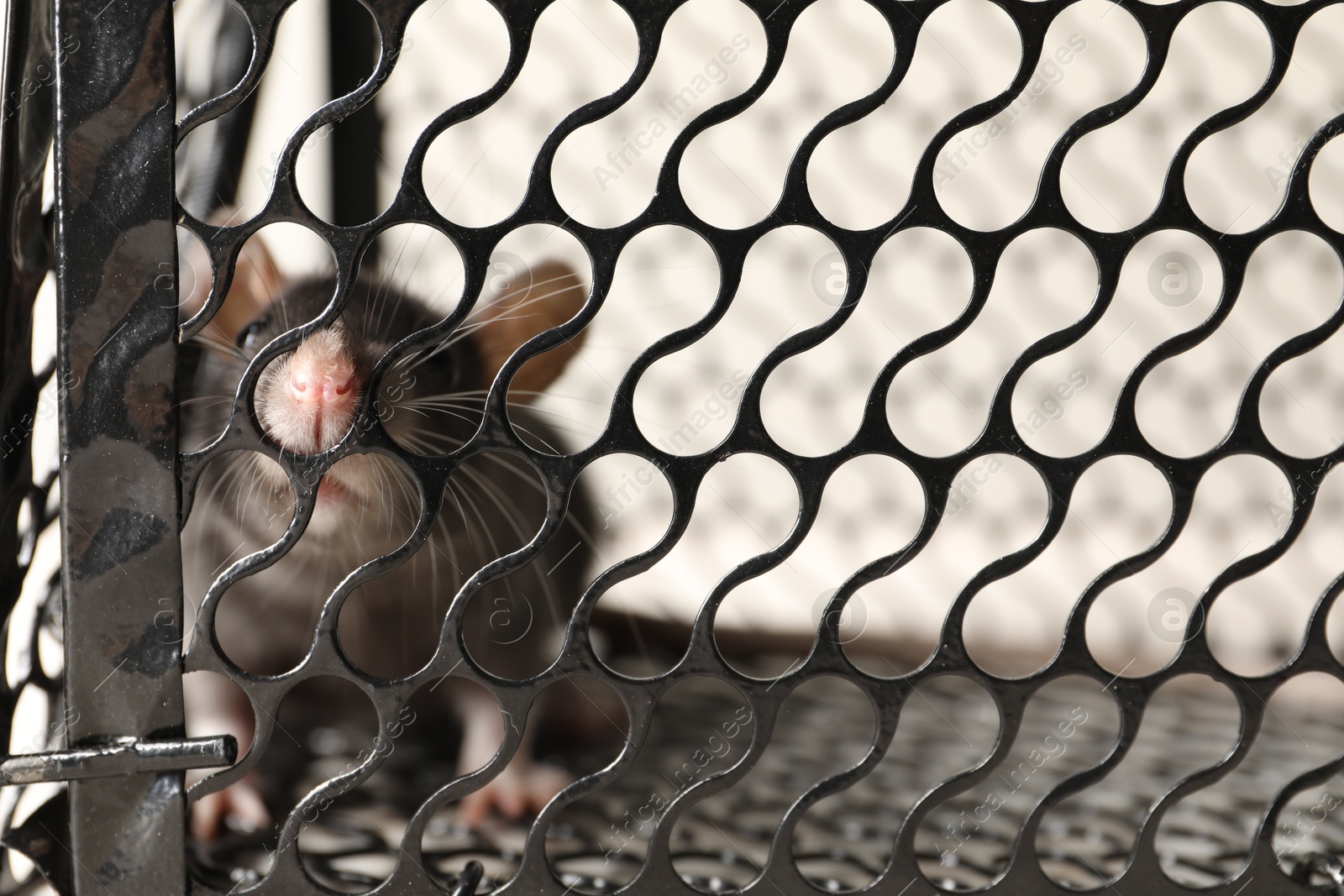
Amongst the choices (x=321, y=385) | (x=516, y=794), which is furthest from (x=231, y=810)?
(x=321, y=385)

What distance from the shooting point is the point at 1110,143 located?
109 cm

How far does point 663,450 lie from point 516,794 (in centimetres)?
27

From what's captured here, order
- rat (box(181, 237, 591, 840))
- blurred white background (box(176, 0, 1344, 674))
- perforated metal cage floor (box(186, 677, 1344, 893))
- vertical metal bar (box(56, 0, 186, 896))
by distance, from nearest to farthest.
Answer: vertical metal bar (box(56, 0, 186, 896)) → perforated metal cage floor (box(186, 677, 1344, 893)) → rat (box(181, 237, 591, 840)) → blurred white background (box(176, 0, 1344, 674))

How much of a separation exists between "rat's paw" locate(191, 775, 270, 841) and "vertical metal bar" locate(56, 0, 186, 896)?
175 millimetres

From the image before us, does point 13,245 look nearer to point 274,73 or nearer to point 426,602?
point 426,602

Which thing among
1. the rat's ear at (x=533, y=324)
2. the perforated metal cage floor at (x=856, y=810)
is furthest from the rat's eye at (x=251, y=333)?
the perforated metal cage floor at (x=856, y=810)

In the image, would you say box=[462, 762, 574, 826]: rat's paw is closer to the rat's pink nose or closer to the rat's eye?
the rat's pink nose

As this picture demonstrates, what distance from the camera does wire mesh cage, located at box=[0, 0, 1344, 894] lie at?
461mm

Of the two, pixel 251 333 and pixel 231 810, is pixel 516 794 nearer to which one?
pixel 231 810

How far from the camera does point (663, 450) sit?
0.58 metres

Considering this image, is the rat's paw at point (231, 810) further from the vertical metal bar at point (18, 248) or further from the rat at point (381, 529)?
the vertical metal bar at point (18, 248)

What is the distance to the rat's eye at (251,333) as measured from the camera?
2.53 ft

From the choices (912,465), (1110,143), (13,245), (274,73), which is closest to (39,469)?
(13,245)

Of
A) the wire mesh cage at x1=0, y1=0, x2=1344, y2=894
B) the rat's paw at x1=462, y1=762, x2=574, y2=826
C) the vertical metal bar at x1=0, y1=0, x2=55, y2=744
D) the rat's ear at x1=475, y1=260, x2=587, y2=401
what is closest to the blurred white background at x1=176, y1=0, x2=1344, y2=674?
the wire mesh cage at x1=0, y1=0, x2=1344, y2=894
